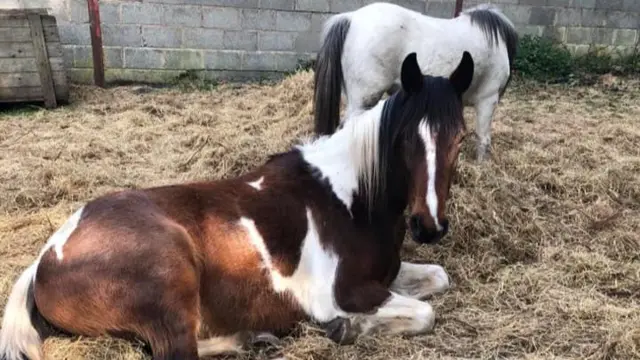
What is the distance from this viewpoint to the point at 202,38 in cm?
770

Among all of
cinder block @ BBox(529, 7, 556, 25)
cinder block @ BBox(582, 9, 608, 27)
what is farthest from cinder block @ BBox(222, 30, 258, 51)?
cinder block @ BBox(582, 9, 608, 27)

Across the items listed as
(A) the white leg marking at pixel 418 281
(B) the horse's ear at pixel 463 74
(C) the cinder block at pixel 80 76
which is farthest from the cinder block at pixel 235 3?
(B) the horse's ear at pixel 463 74

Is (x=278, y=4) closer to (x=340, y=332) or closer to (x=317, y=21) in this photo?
(x=317, y=21)

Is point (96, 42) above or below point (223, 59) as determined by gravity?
above

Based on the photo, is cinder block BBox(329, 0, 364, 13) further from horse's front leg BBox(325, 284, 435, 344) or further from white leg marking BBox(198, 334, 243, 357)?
white leg marking BBox(198, 334, 243, 357)

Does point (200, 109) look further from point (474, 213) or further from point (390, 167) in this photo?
point (390, 167)

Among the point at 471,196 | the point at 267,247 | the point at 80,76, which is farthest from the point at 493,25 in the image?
the point at 80,76

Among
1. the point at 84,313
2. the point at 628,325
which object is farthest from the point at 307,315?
the point at 628,325

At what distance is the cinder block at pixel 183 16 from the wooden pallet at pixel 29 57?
1514mm

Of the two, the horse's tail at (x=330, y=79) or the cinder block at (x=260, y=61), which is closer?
the horse's tail at (x=330, y=79)

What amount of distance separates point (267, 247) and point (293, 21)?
19.8 ft

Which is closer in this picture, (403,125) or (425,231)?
(425,231)

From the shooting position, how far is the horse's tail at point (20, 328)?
2088 mm

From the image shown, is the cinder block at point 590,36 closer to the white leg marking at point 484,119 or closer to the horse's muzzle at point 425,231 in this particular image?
the white leg marking at point 484,119
